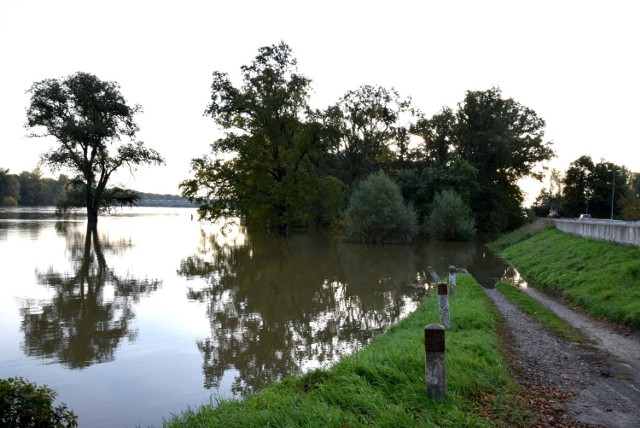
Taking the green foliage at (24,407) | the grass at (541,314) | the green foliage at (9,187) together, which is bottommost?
the grass at (541,314)

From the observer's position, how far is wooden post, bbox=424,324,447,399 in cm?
560

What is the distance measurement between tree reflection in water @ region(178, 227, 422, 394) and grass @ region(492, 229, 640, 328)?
5.26 meters

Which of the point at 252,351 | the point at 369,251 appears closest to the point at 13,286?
the point at 252,351

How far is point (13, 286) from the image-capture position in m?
19.5

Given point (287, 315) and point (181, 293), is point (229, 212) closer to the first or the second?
point (181, 293)

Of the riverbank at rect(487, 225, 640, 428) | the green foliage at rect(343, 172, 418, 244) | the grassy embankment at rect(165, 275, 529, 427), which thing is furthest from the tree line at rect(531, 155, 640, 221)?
the grassy embankment at rect(165, 275, 529, 427)

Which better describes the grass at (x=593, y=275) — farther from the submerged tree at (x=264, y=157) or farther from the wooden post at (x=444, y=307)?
the submerged tree at (x=264, y=157)

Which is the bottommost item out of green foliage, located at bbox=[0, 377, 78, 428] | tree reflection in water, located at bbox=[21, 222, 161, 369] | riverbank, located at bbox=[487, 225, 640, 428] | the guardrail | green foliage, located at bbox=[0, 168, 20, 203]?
tree reflection in water, located at bbox=[21, 222, 161, 369]

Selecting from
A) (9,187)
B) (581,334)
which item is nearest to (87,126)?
(581,334)

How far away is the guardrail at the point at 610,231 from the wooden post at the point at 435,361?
15765 millimetres

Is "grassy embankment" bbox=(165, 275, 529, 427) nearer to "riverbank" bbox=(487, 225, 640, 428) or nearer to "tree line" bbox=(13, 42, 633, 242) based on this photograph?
"riverbank" bbox=(487, 225, 640, 428)

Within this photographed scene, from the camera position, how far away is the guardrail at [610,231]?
18.7 m

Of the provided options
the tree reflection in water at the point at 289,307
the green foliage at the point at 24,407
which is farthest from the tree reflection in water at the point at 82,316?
the green foliage at the point at 24,407

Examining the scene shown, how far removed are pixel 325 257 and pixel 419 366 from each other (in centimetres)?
2784
